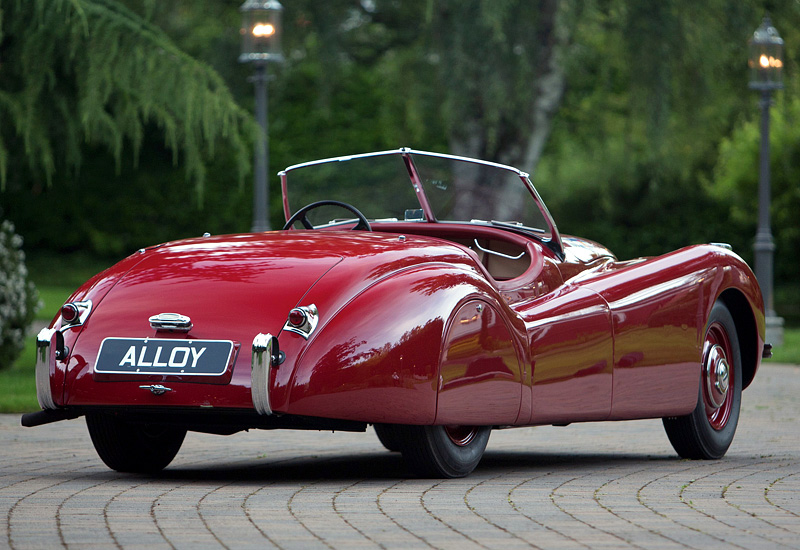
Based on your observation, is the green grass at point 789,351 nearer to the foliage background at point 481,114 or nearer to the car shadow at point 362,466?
the foliage background at point 481,114

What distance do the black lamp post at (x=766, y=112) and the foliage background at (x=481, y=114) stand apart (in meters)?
0.65

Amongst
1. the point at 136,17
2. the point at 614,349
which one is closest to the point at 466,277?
the point at 614,349

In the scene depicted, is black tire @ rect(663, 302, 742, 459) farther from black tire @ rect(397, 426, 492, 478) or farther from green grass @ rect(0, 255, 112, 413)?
green grass @ rect(0, 255, 112, 413)

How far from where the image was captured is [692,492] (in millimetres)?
5340

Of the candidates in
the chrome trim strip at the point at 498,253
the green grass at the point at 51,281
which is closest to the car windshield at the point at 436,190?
the chrome trim strip at the point at 498,253

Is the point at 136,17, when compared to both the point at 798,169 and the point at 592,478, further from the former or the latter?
the point at 798,169

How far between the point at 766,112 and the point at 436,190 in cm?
1252

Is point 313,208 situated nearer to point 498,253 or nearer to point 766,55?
point 498,253

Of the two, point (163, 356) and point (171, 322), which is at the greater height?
point (171, 322)

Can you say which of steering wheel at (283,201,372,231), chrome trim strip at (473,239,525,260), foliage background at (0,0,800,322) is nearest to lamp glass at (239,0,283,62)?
foliage background at (0,0,800,322)

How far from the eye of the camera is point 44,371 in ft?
17.8

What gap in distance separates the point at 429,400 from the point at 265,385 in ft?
2.31

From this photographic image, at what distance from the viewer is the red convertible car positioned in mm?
5160

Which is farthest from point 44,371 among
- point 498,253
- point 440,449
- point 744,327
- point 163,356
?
point 744,327
